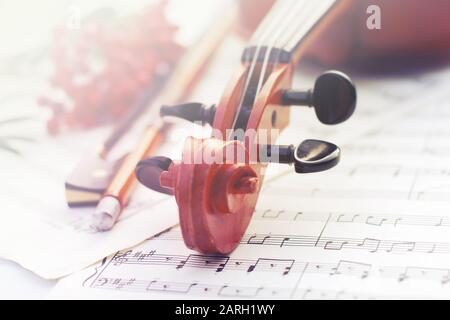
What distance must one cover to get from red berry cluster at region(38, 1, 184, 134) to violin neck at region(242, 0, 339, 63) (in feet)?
0.87

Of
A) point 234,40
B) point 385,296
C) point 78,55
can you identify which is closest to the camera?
point 385,296

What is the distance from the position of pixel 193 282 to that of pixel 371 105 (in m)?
0.56

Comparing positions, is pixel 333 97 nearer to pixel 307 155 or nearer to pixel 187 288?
pixel 307 155

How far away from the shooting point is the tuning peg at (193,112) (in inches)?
32.6

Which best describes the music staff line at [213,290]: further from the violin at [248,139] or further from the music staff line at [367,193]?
the music staff line at [367,193]

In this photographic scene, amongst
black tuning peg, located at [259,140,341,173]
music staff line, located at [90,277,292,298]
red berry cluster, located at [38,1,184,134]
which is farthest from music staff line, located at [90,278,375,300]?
red berry cluster, located at [38,1,184,134]

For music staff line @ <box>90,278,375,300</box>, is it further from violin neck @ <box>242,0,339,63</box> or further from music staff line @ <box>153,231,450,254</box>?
violin neck @ <box>242,0,339,63</box>

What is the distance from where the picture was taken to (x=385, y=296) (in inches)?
26.9

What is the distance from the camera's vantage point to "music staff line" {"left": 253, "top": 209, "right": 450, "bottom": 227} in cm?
81

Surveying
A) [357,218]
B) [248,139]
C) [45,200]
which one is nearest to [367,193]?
[357,218]

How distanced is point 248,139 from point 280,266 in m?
0.13

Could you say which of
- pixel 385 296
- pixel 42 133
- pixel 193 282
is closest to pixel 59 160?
pixel 42 133

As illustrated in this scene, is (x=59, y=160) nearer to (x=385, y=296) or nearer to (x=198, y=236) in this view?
(x=198, y=236)

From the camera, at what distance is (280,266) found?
2.45ft
